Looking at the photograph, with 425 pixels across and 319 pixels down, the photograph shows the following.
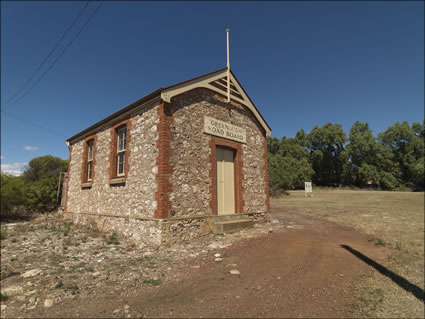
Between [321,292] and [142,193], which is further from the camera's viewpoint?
[142,193]

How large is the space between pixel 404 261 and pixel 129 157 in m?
8.36

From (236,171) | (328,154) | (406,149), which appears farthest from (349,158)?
(236,171)

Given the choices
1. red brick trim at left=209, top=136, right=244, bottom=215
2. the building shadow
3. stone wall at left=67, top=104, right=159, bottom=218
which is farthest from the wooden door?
the building shadow

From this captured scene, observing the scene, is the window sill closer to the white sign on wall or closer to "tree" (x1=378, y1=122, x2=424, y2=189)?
the white sign on wall

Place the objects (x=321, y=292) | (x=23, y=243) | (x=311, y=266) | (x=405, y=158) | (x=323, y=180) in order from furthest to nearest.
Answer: (x=323, y=180), (x=405, y=158), (x=23, y=243), (x=311, y=266), (x=321, y=292)

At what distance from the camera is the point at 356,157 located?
40.2 metres

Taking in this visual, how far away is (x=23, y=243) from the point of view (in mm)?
7098

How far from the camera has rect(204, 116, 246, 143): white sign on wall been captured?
7996mm

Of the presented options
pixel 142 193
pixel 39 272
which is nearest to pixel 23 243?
pixel 39 272

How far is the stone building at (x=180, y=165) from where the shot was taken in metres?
6.74

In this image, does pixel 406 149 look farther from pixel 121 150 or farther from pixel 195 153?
pixel 121 150

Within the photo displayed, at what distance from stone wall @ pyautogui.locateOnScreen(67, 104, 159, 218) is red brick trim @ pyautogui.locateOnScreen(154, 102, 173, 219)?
0.20m

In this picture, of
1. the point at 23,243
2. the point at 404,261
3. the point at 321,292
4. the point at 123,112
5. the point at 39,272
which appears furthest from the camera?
the point at 123,112

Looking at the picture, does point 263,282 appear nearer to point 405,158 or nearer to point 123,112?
point 123,112
